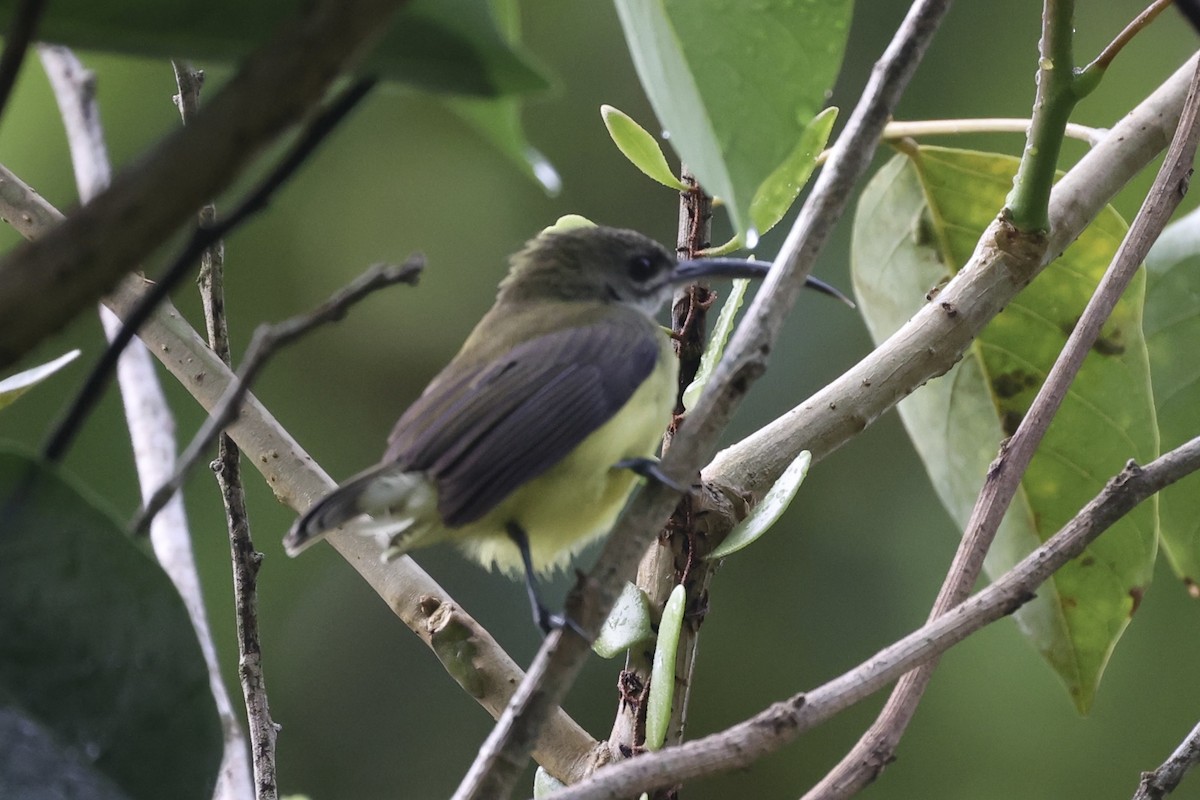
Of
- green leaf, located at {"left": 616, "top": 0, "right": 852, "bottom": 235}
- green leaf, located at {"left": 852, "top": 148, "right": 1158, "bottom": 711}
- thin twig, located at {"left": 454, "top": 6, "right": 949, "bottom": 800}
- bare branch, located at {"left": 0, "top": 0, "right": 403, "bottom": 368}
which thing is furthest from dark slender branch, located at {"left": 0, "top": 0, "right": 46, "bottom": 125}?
green leaf, located at {"left": 852, "top": 148, "right": 1158, "bottom": 711}

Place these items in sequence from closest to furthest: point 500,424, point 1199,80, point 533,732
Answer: point 533,732 < point 1199,80 < point 500,424

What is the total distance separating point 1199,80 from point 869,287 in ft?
1.97

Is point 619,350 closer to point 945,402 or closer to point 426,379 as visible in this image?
point 945,402

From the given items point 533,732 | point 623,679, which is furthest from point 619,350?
point 533,732

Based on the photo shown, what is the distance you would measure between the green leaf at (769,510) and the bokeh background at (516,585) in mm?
2397

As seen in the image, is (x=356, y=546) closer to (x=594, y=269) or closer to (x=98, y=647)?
(x=594, y=269)

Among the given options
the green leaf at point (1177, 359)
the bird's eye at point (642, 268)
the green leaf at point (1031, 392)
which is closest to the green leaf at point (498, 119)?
the green leaf at point (1031, 392)

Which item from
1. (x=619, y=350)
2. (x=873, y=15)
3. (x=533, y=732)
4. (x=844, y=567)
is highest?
(x=873, y=15)

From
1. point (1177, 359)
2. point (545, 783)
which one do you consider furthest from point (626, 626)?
point (1177, 359)

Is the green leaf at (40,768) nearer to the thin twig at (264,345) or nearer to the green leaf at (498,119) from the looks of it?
the thin twig at (264,345)

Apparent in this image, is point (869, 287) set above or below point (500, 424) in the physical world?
below

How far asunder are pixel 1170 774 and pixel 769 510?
50 centimetres

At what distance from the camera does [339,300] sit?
2.58ft

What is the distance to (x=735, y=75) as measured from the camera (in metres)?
0.66
